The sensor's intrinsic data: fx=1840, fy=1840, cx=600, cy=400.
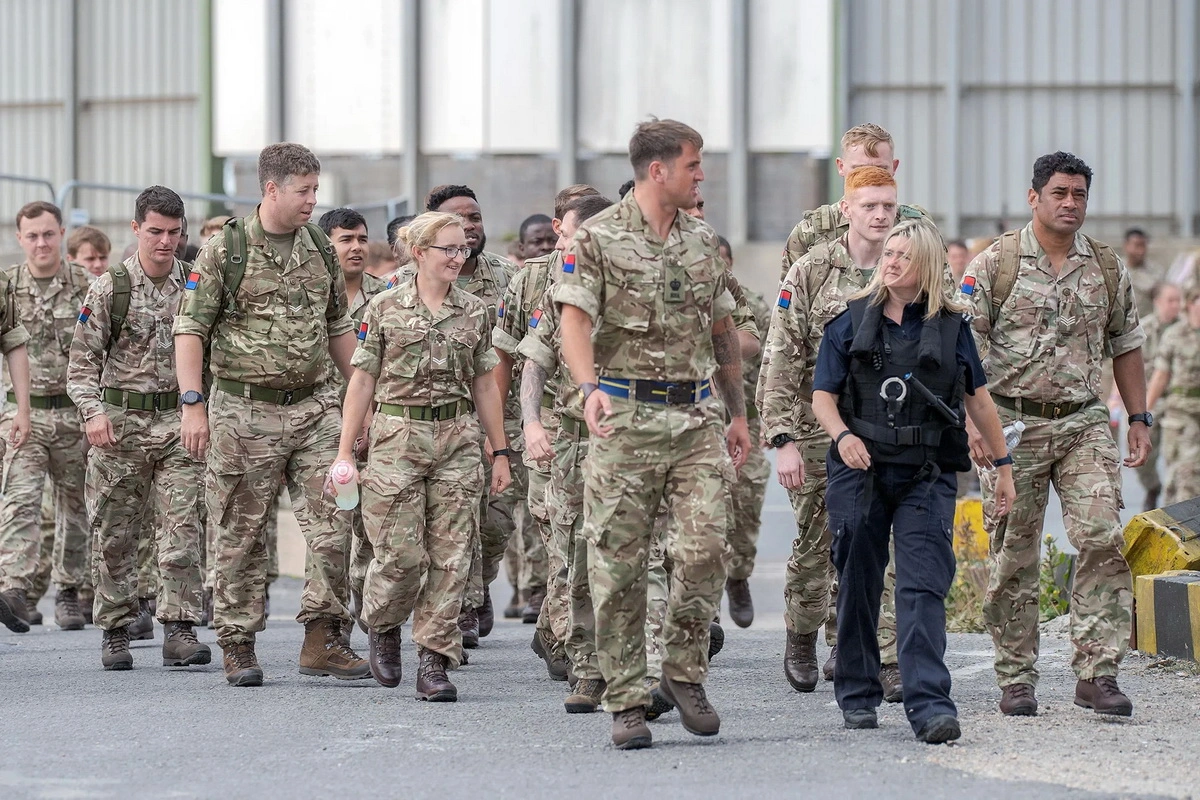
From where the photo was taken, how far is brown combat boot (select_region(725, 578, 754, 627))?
11.3 m

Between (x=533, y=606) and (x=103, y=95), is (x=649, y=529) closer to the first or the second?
(x=533, y=606)

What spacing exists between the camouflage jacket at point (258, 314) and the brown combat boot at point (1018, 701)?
3.40m

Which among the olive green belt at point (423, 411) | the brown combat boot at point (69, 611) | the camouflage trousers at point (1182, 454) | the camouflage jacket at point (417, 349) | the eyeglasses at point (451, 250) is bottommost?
the brown combat boot at point (69, 611)

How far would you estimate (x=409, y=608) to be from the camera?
8.12 metres

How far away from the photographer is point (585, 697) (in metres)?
7.58

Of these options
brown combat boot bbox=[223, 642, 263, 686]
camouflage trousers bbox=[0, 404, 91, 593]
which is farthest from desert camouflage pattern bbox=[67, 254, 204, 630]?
camouflage trousers bbox=[0, 404, 91, 593]

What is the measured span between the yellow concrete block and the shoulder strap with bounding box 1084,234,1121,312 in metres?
3.51

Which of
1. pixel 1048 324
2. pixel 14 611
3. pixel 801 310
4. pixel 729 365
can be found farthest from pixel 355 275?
pixel 1048 324

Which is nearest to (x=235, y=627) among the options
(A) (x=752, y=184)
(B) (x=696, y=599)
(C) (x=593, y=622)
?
(C) (x=593, y=622)

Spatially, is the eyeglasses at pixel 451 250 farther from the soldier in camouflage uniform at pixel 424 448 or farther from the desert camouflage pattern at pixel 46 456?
the desert camouflage pattern at pixel 46 456

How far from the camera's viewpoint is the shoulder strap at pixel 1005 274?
753 cm

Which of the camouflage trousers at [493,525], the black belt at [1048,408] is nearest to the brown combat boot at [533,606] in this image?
the camouflage trousers at [493,525]

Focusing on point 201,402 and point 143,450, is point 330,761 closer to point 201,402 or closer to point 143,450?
point 201,402

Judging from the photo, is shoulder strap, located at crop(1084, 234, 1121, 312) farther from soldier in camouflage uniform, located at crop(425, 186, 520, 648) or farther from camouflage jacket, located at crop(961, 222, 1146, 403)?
soldier in camouflage uniform, located at crop(425, 186, 520, 648)
